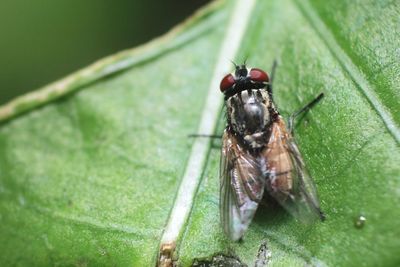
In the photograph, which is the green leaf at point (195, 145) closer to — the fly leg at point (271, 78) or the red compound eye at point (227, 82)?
the fly leg at point (271, 78)

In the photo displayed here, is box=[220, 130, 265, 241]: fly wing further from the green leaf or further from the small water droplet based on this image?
→ the small water droplet

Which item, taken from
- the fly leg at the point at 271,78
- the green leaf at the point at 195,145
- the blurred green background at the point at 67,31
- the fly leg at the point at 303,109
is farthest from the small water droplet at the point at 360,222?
the blurred green background at the point at 67,31

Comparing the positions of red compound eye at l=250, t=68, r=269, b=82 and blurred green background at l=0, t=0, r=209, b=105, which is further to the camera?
blurred green background at l=0, t=0, r=209, b=105

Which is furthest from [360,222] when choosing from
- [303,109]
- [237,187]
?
[303,109]

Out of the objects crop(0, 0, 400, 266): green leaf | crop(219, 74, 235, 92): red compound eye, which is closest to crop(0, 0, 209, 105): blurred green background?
crop(0, 0, 400, 266): green leaf

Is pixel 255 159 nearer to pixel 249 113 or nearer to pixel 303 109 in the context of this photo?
pixel 249 113

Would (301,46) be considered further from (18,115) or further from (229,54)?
(18,115)
